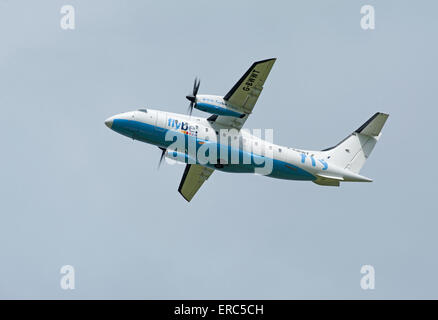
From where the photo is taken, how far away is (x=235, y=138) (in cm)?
4003

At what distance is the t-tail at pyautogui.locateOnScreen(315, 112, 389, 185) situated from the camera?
42.1 meters

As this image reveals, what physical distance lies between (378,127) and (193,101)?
12117mm

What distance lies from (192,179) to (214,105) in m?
7.58

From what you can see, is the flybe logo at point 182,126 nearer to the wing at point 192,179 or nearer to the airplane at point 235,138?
the airplane at point 235,138

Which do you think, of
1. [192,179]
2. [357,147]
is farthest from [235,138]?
[357,147]

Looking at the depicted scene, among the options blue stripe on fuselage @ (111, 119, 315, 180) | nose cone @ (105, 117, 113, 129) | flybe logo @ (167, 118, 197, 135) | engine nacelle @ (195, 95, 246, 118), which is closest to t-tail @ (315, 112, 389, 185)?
blue stripe on fuselage @ (111, 119, 315, 180)

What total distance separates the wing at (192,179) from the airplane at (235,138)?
9.45 feet

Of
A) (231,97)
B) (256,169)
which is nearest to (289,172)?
(256,169)

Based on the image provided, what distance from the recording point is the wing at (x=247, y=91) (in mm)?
38188

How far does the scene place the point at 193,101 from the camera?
38.9 m

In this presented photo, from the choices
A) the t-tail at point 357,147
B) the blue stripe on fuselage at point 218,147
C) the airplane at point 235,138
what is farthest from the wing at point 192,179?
the t-tail at point 357,147

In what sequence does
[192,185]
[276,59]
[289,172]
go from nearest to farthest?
1. [276,59]
2. [289,172]
3. [192,185]

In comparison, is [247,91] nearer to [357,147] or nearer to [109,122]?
[109,122]

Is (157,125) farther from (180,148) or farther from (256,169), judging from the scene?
(256,169)
